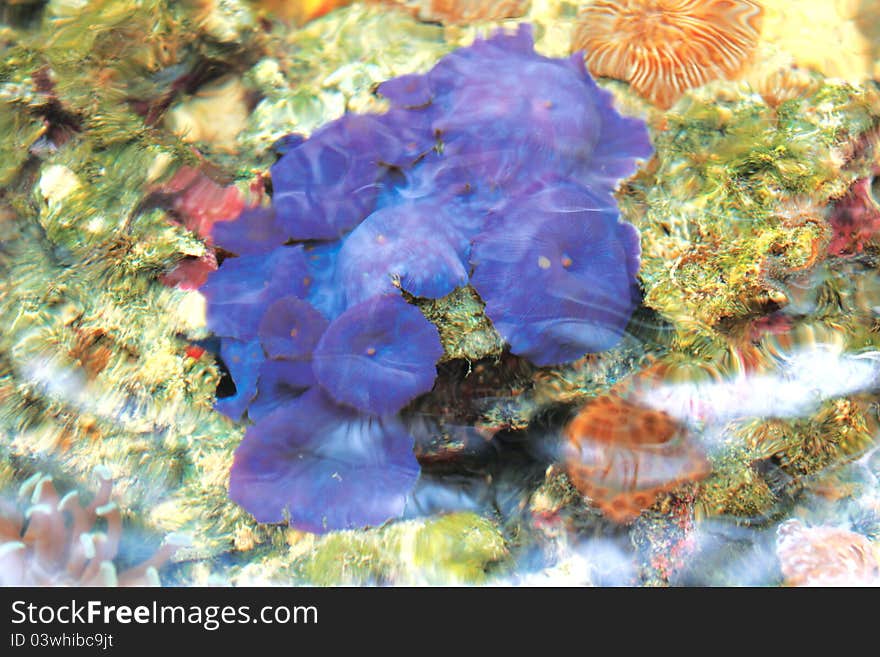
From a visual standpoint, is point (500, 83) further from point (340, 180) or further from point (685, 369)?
→ point (685, 369)

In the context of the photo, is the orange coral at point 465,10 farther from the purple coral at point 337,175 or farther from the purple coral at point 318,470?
the purple coral at point 318,470

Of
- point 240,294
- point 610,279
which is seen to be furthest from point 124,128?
point 610,279

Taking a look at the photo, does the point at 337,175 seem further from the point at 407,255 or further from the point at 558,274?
the point at 558,274

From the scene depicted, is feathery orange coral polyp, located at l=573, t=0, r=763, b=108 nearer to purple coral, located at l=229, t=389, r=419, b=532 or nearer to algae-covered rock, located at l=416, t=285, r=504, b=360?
algae-covered rock, located at l=416, t=285, r=504, b=360

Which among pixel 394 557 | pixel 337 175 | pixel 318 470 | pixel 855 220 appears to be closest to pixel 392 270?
pixel 337 175

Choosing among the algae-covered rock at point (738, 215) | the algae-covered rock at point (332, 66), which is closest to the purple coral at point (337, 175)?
the algae-covered rock at point (332, 66)
